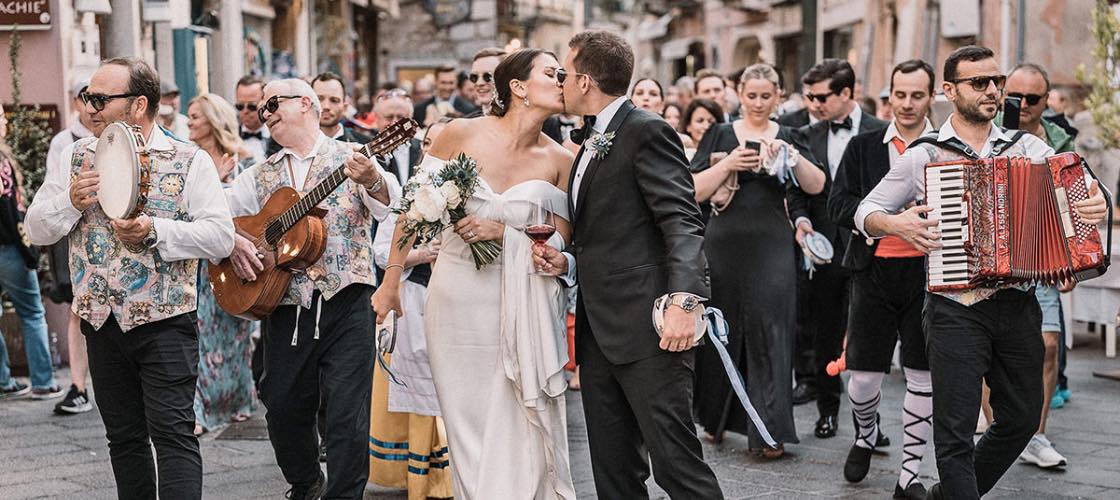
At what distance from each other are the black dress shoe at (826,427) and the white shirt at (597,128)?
3.96m

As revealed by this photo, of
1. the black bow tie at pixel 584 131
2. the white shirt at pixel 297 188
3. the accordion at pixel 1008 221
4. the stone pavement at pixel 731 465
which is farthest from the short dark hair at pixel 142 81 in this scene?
the accordion at pixel 1008 221

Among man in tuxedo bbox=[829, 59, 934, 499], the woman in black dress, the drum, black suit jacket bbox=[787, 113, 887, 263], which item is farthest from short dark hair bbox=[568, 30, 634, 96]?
black suit jacket bbox=[787, 113, 887, 263]

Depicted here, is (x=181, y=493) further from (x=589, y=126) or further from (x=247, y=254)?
(x=589, y=126)

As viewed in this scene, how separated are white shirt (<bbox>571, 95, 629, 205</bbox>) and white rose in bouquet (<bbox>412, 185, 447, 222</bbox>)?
473 mm

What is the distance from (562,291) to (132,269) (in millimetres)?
1592

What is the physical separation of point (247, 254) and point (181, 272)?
434 millimetres

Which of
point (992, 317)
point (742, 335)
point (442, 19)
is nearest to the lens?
point (992, 317)

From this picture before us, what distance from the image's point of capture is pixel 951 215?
5762 millimetres

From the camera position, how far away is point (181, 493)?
18.4ft

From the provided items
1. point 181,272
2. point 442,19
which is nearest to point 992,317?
point 181,272

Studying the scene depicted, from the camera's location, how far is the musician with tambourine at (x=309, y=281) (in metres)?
6.27

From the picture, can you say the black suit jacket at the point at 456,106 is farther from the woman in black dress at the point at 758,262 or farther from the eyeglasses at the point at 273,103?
the eyeglasses at the point at 273,103

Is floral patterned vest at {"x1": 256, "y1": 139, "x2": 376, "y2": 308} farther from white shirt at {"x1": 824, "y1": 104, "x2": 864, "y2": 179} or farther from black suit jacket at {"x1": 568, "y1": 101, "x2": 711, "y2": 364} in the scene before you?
white shirt at {"x1": 824, "y1": 104, "x2": 864, "y2": 179}

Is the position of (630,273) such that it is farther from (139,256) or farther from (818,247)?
(818,247)
